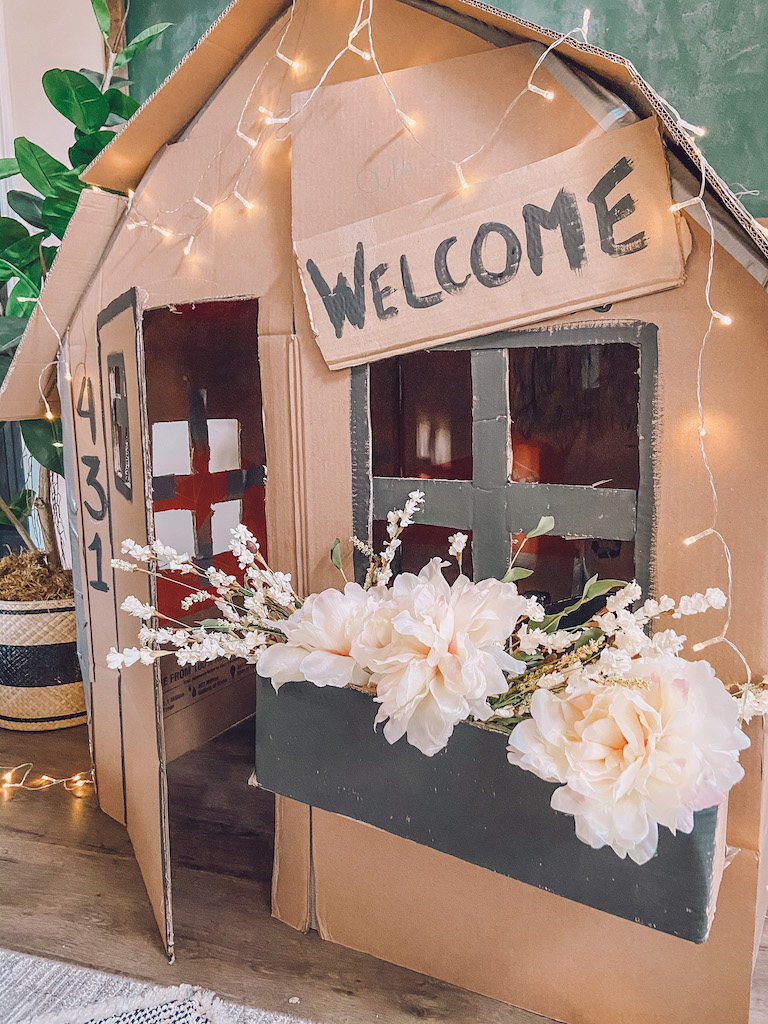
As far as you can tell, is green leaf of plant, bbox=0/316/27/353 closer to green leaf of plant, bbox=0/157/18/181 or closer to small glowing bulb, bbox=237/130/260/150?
green leaf of plant, bbox=0/157/18/181

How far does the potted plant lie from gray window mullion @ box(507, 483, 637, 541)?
1191mm

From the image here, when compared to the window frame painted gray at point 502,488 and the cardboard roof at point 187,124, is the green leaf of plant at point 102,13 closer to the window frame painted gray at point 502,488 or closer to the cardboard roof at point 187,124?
the cardboard roof at point 187,124

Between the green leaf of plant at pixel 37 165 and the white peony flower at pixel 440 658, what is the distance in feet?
4.61

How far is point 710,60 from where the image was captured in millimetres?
1396

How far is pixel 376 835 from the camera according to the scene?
1.11 meters

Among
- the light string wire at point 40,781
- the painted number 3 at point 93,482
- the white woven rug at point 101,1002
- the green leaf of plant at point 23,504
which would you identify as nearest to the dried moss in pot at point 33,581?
the green leaf of plant at point 23,504

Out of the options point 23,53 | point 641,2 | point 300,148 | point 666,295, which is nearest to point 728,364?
point 666,295

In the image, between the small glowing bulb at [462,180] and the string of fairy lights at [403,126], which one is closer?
the string of fairy lights at [403,126]

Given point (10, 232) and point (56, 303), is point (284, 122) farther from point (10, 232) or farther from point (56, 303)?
point (10, 232)

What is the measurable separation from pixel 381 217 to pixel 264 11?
1.17ft

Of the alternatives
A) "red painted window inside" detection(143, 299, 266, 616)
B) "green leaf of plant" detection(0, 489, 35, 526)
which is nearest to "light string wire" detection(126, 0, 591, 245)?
"red painted window inside" detection(143, 299, 266, 616)

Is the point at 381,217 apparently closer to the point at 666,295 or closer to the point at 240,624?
the point at 666,295

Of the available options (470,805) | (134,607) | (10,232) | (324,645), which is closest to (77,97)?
(10,232)

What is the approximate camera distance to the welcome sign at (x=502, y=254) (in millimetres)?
823
